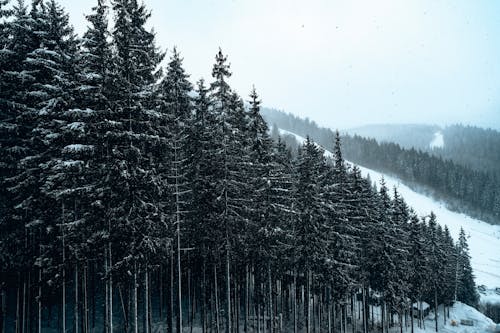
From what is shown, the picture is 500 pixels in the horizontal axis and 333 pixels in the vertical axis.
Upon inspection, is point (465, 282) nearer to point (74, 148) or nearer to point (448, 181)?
point (74, 148)

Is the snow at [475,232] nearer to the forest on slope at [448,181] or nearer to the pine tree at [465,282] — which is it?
the forest on slope at [448,181]

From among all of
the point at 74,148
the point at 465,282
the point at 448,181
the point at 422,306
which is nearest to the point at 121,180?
the point at 74,148

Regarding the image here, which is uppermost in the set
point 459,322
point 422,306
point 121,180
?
point 121,180

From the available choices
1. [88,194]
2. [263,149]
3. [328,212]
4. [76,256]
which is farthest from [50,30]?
[328,212]

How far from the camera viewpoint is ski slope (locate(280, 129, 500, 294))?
324 feet

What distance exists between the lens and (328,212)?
30906 mm

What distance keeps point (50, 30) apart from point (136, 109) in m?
8.47

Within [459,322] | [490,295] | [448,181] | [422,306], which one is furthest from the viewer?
[448,181]

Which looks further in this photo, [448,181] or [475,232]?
[448,181]

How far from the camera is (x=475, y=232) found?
419ft

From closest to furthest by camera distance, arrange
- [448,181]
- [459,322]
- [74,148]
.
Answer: [74,148] < [459,322] < [448,181]

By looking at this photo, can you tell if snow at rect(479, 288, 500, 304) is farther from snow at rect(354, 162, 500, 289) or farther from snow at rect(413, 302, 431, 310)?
snow at rect(413, 302, 431, 310)

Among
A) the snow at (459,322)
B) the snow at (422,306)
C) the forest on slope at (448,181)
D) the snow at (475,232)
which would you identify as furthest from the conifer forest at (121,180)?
the forest on slope at (448,181)

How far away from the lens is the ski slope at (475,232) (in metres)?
98.6
